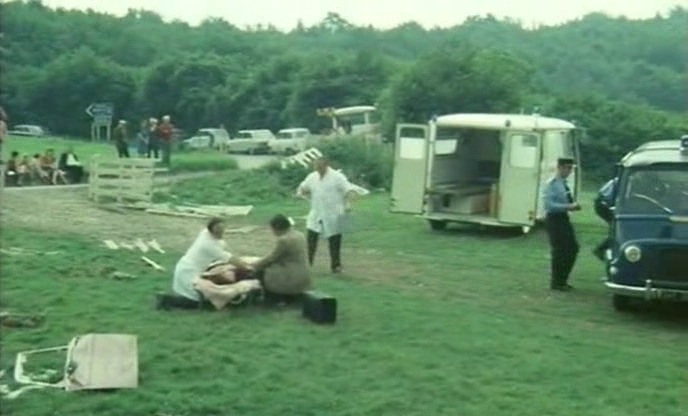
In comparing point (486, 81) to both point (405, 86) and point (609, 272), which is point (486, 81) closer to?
point (405, 86)

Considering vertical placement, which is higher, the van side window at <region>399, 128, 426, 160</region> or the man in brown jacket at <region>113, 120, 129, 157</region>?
the van side window at <region>399, 128, 426, 160</region>

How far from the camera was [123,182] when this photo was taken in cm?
2514

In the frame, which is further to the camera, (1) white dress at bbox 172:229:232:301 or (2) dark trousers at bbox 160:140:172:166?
(2) dark trousers at bbox 160:140:172:166

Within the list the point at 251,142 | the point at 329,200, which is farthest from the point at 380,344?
the point at 251,142

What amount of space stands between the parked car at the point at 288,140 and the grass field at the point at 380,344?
25.9 metres

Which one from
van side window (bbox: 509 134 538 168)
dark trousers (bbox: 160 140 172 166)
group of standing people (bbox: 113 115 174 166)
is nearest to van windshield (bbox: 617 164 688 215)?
van side window (bbox: 509 134 538 168)

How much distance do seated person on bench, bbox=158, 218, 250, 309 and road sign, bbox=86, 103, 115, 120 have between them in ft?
58.9

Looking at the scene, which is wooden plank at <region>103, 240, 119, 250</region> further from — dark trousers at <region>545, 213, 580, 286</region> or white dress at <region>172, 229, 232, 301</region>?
dark trousers at <region>545, 213, 580, 286</region>

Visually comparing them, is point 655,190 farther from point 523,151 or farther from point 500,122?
point 500,122

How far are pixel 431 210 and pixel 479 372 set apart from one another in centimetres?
1190

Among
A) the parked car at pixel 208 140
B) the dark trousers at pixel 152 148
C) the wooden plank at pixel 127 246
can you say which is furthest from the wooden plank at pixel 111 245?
the parked car at pixel 208 140

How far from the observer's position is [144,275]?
1447cm

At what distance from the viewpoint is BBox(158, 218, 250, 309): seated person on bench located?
462 inches

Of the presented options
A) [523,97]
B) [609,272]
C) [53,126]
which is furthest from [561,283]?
[523,97]
